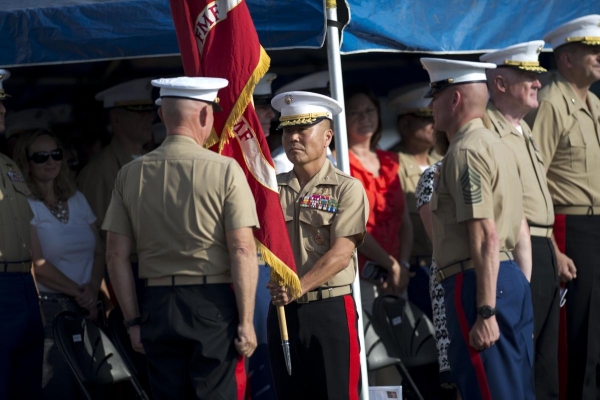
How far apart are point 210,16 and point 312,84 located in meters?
2.38

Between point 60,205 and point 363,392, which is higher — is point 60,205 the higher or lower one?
the higher one

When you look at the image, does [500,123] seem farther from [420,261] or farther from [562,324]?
[420,261]

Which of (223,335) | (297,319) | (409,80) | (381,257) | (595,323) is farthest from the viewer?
(409,80)

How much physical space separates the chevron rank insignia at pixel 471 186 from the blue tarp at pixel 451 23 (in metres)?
0.95

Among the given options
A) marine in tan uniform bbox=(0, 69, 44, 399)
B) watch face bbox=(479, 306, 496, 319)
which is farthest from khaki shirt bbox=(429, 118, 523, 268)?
marine in tan uniform bbox=(0, 69, 44, 399)

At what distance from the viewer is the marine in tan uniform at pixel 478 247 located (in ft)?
15.9

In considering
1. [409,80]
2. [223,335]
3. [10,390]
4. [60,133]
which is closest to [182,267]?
[223,335]

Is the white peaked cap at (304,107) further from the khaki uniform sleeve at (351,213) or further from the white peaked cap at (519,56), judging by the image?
the white peaked cap at (519,56)

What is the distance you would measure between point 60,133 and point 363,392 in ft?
9.78

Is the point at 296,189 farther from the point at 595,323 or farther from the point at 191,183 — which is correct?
the point at 595,323

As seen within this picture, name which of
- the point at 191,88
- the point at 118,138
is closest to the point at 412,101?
the point at 118,138

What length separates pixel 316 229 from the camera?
16.6 feet

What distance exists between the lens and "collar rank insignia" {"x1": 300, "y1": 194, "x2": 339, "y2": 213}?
16.6ft

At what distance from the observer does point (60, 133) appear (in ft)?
22.7
